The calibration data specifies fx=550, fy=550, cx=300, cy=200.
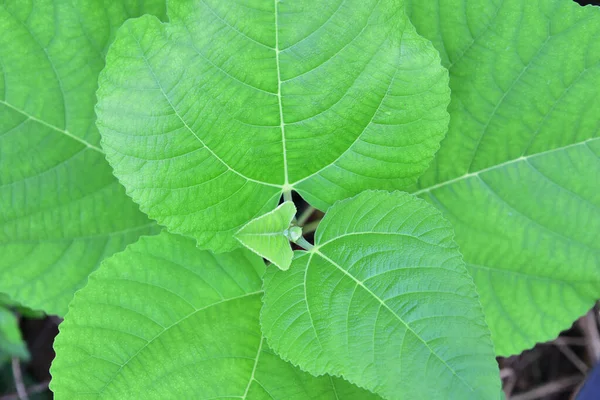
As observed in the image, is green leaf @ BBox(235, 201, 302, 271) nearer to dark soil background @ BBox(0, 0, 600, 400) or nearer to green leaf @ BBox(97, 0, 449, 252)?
green leaf @ BBox(97, 0, 449, 252)

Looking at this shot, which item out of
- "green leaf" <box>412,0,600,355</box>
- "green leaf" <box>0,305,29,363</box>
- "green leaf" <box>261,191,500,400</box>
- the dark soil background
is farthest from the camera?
the dark soil background

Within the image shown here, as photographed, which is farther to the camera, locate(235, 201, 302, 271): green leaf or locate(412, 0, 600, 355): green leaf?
locate(412, 0, 600, 355): green leaf

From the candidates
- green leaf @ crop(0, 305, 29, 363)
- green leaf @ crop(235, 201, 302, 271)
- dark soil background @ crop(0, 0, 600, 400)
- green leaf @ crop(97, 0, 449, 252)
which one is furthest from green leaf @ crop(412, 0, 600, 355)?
green leaf @ crop(0, 305, 29, 363)

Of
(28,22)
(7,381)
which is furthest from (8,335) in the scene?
(28,22)

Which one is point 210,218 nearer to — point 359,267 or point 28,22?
point 359,267

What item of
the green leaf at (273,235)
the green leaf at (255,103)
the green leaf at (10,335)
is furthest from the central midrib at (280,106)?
the green leaf at (10,335)

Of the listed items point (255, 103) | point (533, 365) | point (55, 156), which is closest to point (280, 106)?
point (255, 103)

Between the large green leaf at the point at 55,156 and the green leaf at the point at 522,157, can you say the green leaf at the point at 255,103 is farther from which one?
the large green leaf at the point at 55,156
